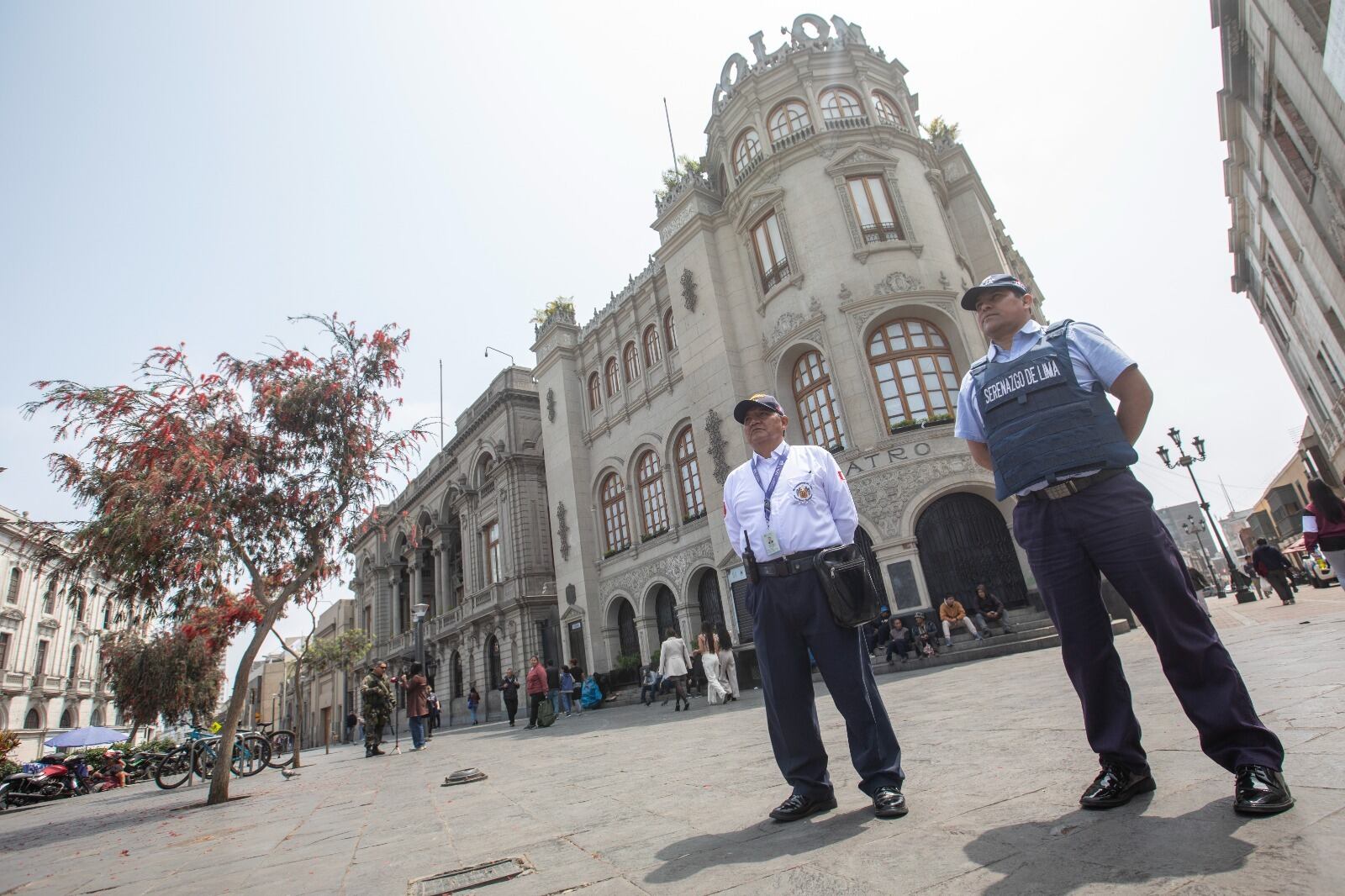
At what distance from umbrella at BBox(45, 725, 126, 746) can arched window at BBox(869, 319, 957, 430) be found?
25.7 m

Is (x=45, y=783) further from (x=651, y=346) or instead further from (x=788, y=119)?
(x=788, y=119)

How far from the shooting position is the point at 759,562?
10.1 ft

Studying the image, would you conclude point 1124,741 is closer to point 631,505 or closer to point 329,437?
point 329,437

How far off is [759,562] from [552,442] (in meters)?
24.0

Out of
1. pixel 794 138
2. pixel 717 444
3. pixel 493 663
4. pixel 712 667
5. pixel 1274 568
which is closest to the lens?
pixel 1274 568

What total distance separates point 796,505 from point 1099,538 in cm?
118

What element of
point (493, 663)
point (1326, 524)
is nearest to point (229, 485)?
point (1326, 524)

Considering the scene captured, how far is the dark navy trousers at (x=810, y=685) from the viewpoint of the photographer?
275 centimetres

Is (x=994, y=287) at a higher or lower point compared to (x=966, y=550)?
lower

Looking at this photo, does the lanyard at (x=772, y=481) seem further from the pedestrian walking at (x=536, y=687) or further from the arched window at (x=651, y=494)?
the arched window at (x=651, y=494)

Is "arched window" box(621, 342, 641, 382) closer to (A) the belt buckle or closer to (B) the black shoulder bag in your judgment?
(B) the black shoulder bag

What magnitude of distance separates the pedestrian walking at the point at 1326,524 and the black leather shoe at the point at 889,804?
21.1 feet

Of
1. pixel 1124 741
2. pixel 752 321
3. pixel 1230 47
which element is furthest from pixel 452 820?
pixel 1230 47

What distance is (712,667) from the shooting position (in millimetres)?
13195
